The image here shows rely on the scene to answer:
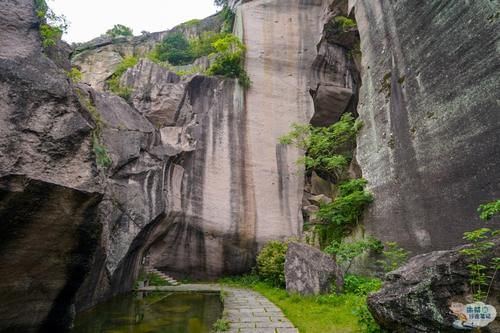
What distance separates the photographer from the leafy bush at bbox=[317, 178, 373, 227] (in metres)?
10.8

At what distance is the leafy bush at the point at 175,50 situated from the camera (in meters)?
21.5

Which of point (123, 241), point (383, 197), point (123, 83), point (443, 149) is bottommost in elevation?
point (123, 241)

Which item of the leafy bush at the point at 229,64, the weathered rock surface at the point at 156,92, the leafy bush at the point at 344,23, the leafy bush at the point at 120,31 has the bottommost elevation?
the weathered rock surface at the point at 156,92

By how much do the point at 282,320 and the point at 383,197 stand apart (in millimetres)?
5592

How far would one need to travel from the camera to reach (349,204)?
443 inches

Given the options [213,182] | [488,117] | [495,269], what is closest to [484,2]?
[488,117]

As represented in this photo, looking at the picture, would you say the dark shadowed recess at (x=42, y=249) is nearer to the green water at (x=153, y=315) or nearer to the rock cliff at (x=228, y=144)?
the rock cliff at (x=228, y=144)

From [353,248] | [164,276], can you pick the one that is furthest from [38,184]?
[164,276]

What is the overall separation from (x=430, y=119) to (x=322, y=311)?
5.40 meters

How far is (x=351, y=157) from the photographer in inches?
560

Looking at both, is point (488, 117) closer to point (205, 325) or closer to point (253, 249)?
point (205, 325)

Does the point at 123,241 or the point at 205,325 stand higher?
the point at 123,241

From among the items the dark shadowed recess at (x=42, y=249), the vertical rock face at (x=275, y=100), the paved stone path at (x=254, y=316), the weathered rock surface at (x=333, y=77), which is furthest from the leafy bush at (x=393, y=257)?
the weathered rock surface at (x=333, y=77)

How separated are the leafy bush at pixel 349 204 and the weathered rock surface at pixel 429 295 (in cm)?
659
